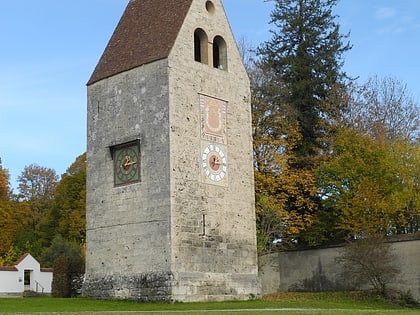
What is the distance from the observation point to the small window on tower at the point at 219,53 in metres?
30.7

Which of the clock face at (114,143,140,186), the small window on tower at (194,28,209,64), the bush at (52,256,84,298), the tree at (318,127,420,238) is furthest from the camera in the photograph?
the tree at (318,127,420,238)

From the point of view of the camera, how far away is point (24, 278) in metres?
39.2

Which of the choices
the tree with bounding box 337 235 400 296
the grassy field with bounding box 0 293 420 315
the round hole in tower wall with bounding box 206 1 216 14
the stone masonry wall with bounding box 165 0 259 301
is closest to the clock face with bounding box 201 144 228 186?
the stone masonry wall with bounding box 165 0 259 301

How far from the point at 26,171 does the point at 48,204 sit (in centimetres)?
424

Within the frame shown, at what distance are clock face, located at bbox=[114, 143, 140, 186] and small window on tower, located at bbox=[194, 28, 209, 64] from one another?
16.2 ft

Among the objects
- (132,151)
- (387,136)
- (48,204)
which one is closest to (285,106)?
(387,136)

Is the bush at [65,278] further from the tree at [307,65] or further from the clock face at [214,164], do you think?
the tree at [307,65]

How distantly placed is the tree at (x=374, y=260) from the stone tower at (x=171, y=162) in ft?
16.2

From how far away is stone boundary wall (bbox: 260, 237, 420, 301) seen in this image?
3156cm

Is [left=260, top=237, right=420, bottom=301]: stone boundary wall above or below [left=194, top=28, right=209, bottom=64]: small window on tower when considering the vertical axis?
below

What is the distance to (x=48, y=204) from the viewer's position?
6575cm

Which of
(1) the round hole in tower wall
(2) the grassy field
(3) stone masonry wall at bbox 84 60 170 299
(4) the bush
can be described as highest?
(1) the round hole in tower wall

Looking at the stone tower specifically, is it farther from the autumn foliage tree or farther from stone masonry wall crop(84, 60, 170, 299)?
the autumn foliage tree

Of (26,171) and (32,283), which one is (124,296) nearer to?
(32,283)
